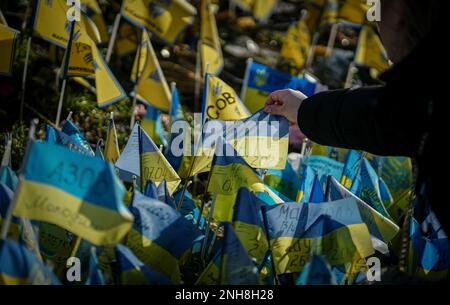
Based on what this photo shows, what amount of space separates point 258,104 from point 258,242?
2.31 meters

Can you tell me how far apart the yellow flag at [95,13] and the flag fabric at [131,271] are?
7.82 feet

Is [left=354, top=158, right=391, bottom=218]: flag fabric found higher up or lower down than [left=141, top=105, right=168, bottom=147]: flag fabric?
lower down

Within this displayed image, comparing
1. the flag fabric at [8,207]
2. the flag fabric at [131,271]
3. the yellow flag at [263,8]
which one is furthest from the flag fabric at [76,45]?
the yellow flag at [263,8]

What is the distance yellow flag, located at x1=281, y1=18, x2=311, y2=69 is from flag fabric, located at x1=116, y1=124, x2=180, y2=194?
10.4ft

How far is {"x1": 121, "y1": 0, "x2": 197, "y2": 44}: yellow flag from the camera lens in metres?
4.27

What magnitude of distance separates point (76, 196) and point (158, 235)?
1.40 ft

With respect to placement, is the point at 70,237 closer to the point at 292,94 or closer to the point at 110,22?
the point at 292,94

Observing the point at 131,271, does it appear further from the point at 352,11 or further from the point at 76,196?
the point at 352,11

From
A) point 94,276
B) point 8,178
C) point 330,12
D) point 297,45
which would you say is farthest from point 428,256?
point 330,12

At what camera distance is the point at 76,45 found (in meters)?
3.31

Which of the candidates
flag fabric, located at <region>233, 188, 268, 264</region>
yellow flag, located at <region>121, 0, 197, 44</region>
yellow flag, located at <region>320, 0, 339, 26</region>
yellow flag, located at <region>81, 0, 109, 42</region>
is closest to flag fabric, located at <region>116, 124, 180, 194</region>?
flag fabric, located at <region>233, 188, 268, 264</region>

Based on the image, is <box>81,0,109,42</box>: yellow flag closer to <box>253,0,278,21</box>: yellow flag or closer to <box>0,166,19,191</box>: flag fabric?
<box>0,166,19,191</box>: flag fabric

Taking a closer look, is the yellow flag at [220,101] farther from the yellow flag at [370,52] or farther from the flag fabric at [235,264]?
the yellow flag at [370,52]
